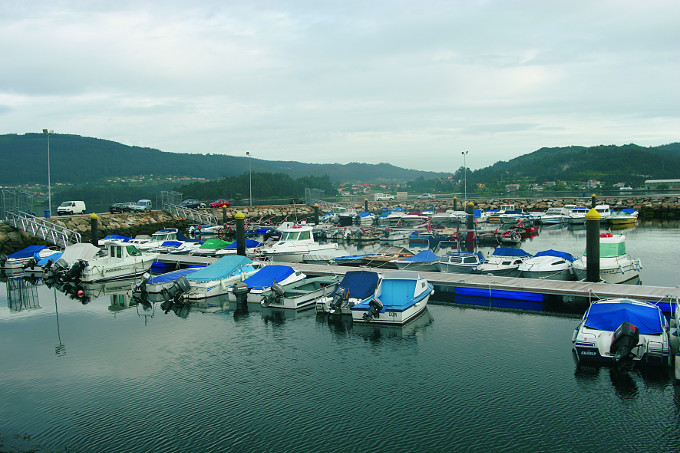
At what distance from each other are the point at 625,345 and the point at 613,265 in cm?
1467

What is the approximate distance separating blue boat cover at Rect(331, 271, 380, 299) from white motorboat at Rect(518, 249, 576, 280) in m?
9.85

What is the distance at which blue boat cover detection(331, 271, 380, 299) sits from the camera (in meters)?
24.7

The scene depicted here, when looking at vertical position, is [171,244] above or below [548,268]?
above

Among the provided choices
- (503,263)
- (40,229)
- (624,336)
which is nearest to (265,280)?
(503,263)

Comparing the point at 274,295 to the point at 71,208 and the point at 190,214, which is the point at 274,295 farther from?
the point at 190,214

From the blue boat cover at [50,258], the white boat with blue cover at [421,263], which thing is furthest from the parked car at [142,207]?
the white boat with blue cover at [421,263]

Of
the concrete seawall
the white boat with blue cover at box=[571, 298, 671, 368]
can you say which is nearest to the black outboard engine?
the white boat with blue cover at box=[571, 298, 671, 368]

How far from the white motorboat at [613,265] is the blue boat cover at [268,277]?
54.4 ft

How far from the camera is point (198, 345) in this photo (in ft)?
68.9

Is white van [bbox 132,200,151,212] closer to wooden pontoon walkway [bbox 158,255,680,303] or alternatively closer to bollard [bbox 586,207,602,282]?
wooden pontoon walkway [bbox 158,255,680,303]

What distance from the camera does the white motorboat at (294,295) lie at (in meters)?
26.0

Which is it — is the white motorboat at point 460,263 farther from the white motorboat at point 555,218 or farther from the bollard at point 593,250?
the white motorboat at point 555,218

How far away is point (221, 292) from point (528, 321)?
1629 centimetres

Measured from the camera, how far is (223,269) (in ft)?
100
